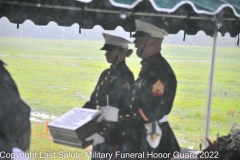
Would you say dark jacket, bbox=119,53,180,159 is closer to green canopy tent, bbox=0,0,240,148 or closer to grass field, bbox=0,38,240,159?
grass field, bbox=0,38,240,159

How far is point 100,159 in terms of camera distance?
3.13 meters

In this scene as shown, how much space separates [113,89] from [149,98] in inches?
13.5

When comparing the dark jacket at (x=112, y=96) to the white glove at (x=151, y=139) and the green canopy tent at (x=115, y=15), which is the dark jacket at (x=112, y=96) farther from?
the green canopy tent at (x=115, y=15)

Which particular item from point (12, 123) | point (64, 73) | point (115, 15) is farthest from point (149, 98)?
point (12, 123)

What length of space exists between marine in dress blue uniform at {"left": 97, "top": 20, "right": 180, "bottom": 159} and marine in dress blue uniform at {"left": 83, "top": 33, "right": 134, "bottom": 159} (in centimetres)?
6

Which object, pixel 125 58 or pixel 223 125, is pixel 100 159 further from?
pixel 223 125

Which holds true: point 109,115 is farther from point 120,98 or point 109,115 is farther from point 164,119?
point 164,119

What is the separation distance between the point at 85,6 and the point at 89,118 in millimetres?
961

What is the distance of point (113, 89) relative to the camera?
3068mm

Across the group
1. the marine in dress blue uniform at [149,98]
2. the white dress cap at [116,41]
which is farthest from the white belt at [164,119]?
the white dress cap at [116,41]

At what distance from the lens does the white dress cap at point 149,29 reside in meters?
3.00

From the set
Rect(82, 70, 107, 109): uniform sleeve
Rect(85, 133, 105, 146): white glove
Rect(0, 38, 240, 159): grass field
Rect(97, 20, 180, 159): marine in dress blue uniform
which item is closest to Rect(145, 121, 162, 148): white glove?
Rect(97, 20, 180, 159): marine in dress blue uniform

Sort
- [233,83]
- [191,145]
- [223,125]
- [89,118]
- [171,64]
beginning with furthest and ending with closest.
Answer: [233,83], [223,125], [191,145], [171,64], [89,118]

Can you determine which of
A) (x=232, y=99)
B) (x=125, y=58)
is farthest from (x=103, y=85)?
(x=232, y=99)
